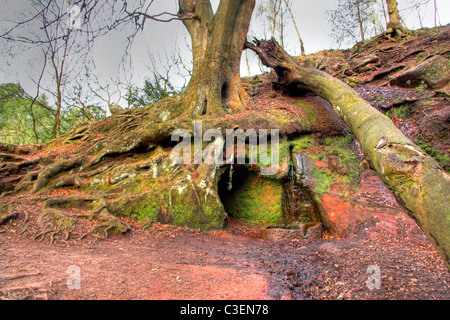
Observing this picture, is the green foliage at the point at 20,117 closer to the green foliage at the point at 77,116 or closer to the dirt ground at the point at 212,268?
the green foliage at the point at 77,116

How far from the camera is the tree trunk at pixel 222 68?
6.48 metres

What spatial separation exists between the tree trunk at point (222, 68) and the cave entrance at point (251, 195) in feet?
5.51

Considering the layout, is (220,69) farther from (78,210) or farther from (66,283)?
(66,283)

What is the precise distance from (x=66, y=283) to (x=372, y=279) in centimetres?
278

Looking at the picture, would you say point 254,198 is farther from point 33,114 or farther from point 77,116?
point 77,116

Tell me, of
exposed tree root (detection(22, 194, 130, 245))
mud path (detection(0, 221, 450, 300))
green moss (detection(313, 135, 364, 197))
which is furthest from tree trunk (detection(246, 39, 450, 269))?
exposed tree root (detection(22, 194, 130, 245))

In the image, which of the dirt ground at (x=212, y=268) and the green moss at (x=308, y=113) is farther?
the green moss at (x=308, y=113)

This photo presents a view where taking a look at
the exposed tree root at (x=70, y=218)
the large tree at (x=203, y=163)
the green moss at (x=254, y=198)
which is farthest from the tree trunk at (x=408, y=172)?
→ the exposed tree root at (x=70, y=218)

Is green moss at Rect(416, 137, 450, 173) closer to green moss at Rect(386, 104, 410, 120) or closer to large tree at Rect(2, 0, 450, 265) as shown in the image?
green moss at Rect(386, 104, 410, 120)

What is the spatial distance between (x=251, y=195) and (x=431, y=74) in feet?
18.6

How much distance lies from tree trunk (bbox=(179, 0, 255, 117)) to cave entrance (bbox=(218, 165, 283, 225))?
1.68 metres

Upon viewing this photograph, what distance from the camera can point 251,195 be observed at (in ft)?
20.9

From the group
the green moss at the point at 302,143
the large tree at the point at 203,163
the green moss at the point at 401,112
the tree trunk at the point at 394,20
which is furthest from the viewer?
the tree trunk at the point at 394,20
